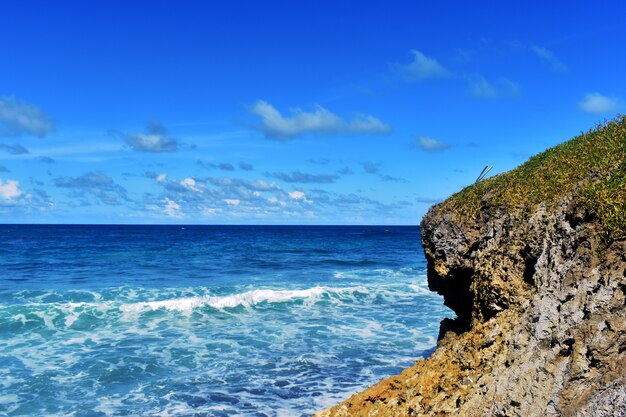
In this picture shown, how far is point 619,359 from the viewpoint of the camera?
235 inches

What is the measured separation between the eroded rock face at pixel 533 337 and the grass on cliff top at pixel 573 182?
26 cm

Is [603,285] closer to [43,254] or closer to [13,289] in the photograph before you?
[13,289]

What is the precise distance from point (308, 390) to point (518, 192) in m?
8.01

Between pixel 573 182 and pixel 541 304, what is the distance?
2677 millimetres

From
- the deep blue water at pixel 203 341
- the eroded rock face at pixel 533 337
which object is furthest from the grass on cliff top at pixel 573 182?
the deep blue water at pixel 203 341

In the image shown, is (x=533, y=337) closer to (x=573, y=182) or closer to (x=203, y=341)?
(x=573, y=182)

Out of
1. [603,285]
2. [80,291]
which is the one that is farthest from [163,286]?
[603,285]

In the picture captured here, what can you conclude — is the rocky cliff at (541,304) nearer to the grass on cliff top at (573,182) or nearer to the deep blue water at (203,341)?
the grass on cliff top at (573,182)

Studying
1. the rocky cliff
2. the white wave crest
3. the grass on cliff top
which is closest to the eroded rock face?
the rocky cliff

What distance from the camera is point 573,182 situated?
888 centimetres

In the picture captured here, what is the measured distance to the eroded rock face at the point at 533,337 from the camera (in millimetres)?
6215

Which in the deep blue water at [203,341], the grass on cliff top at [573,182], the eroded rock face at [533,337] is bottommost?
the deep blue water at [203,341]

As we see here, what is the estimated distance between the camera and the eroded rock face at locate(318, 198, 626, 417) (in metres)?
6.21

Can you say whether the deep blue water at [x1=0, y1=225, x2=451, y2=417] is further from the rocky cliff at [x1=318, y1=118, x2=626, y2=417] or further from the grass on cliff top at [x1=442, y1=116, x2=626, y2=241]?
the grass on cliff top at [x1=442, y1=116, x2=626, y2=241]
